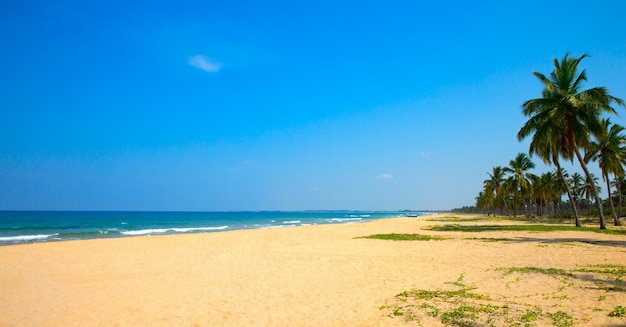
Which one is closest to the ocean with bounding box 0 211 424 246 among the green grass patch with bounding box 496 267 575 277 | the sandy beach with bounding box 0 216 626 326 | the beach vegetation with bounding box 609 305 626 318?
the sandy beach with bounding box 0 216 626 326

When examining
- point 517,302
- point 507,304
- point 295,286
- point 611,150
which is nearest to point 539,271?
point 517,302

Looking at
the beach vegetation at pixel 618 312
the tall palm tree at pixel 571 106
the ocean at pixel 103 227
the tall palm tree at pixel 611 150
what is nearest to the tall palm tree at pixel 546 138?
the tall palm tree at pixel 571 106

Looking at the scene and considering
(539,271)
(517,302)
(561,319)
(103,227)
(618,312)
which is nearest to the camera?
(561,319)

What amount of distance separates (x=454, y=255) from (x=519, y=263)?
2660mm

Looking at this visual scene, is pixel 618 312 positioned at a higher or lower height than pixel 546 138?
lower

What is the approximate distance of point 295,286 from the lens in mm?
9281

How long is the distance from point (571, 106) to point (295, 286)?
24662 millimetres

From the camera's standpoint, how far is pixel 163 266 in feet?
42.4

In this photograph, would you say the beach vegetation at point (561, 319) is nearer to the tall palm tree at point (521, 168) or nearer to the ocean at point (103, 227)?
the ocean at point (103, 227)

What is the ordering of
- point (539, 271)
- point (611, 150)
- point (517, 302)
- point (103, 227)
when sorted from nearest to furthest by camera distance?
point (517, 302), point (539, 271), point (611, 150), point (103, 227)

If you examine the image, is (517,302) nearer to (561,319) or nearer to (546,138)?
(561,319)

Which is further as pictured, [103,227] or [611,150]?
[103,227]

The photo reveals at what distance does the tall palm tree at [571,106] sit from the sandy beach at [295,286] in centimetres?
1210

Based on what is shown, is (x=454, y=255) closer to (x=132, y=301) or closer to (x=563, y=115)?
(x=132, y=301)
